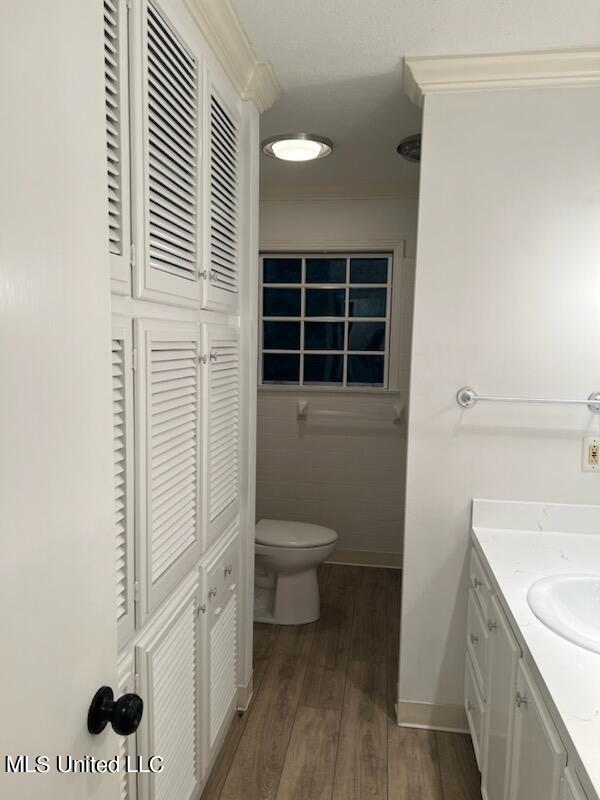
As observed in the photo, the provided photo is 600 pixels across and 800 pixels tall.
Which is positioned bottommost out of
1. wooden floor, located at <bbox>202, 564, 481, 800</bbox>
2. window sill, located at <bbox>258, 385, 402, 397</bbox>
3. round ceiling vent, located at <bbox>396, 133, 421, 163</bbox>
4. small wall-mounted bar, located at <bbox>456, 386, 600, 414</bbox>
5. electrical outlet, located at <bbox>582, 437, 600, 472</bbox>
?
wooden floor, located at <bbox>202, 564, 481, 800</bbox>

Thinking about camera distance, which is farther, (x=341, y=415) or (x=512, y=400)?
(x=341, y=415)

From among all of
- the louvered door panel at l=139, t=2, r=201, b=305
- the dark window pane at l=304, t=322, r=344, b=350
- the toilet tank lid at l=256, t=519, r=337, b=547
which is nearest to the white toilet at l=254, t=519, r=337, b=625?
the toilet tank lid at l=256, t=519, r=337, b=547

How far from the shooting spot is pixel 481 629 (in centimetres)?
183

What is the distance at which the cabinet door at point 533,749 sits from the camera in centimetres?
105

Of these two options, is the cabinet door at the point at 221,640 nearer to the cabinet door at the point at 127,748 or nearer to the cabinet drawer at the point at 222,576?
the cabinet drawer at the point at 222,576

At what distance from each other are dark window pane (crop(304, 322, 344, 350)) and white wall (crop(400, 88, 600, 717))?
1.61 m

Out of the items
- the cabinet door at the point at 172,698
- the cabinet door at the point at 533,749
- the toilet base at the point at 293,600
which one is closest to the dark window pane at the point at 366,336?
the toilet base at the point at 293,600

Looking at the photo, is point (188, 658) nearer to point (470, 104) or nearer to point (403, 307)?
point (470, 104)

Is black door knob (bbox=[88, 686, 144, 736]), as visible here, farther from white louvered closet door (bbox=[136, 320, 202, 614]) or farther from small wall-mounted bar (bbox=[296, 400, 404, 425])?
small wall-mounted bar (bbox=[296, 400, 404, 425])

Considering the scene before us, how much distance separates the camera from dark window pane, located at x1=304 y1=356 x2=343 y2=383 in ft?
12.0

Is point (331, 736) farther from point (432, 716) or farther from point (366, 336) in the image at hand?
point (366, 336)

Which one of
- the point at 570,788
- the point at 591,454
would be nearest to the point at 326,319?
the point at 591,454

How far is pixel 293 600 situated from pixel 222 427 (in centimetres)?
148

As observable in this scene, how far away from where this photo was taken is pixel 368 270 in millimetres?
3562
